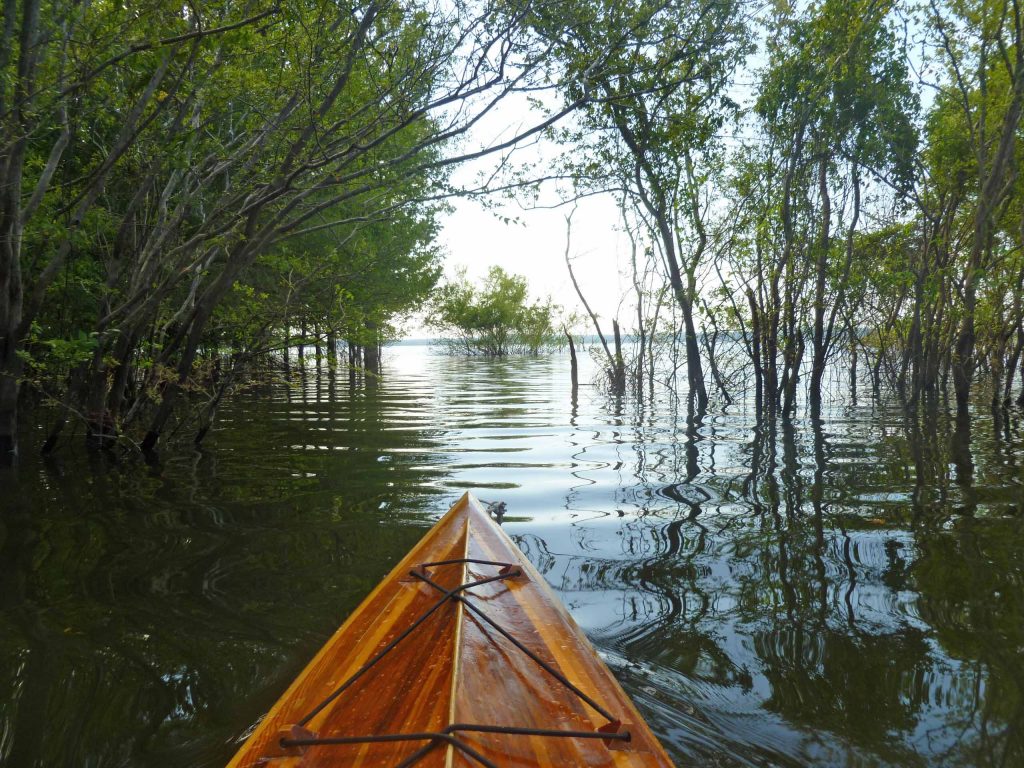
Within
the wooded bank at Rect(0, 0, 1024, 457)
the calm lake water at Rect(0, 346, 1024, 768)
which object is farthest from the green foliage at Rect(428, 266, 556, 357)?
the calm lake water at Rect(0, 346, 1024, 768)

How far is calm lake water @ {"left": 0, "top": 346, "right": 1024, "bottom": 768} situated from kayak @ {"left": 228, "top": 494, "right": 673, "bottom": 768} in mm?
402

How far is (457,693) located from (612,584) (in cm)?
208

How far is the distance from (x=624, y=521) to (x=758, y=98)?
28.4 feet

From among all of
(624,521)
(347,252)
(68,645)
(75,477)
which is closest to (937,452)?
(624,521)

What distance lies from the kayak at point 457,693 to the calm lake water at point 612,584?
0.40 metres

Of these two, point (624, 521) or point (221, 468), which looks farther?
point (221, 468)

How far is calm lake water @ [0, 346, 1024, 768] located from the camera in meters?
2.66

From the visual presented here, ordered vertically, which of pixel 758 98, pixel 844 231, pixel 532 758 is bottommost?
pixel 532 758

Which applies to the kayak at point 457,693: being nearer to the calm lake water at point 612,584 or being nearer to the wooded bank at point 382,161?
the calm lake water at point 612,584

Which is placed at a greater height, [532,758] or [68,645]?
[532,758]

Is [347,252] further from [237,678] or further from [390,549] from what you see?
[237,678]

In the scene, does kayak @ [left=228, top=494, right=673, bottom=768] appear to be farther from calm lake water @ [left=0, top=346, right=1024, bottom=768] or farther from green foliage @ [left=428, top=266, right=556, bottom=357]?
green foliage @ [left=428, top=266, right=556, bottom=357]

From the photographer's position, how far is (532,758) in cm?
201

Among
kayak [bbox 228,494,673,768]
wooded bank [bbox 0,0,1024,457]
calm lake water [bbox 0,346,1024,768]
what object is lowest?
calm lake water [bbox 0,346,1024,768]
